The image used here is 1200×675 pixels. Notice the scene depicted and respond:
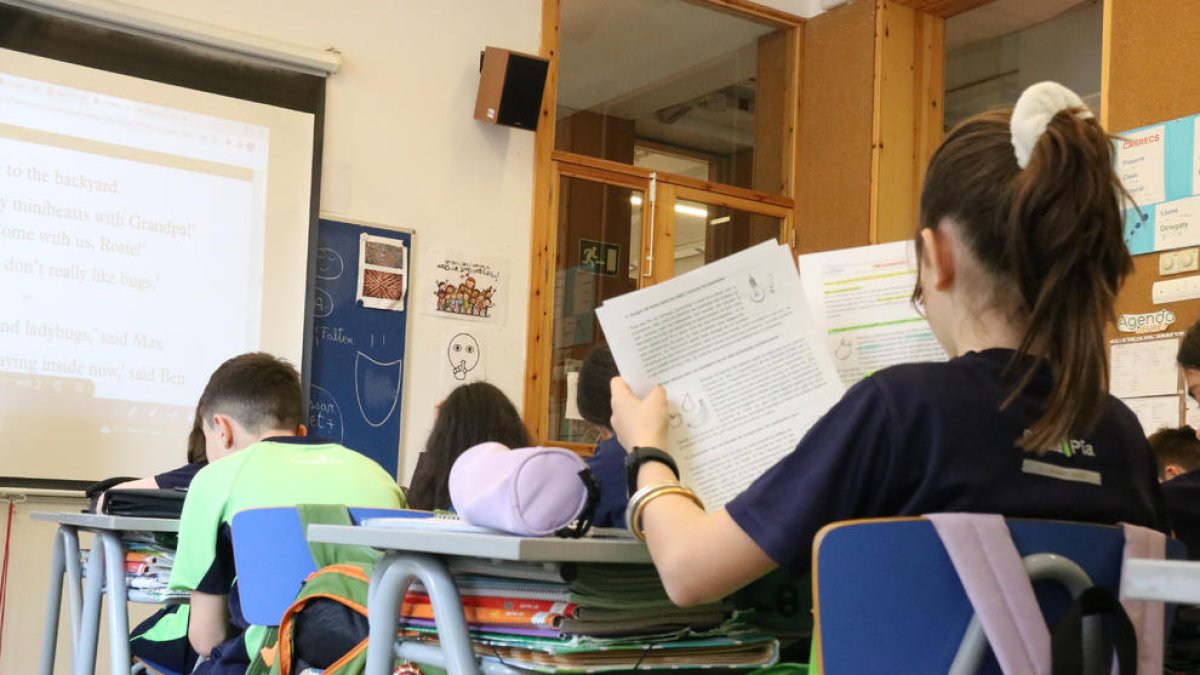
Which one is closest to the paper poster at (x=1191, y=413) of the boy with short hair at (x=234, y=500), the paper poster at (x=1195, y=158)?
the paper poster at (x=1195, y=158)

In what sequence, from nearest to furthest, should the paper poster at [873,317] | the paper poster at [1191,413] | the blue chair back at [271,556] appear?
the paper poster at [873,317], the blue chair back at [271,556], the paper poster at [1191,413]

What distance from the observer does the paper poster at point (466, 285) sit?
17.5ft

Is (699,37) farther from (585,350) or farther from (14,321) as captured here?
(14,321)

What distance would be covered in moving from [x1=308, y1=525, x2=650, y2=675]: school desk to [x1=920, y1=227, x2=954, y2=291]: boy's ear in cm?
40

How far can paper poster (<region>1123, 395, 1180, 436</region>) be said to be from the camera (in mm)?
4270

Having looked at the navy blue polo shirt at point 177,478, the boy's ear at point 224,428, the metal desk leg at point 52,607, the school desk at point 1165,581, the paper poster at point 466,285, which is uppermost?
the paper poster at point 466,285

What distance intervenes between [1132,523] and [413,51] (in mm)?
4566

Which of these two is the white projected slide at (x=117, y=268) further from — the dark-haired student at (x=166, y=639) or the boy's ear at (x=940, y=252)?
the boy's ear at (x=940, y=252)

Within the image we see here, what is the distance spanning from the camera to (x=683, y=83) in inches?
261

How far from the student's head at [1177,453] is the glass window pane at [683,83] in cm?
349

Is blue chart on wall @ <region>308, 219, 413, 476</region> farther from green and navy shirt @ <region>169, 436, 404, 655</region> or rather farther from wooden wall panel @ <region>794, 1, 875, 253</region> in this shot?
green and navy shirt @ <region>169, 436, 404, 655</region>

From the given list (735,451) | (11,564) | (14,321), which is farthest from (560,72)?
(735,451)

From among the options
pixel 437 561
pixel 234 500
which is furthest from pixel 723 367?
pixel 234 500

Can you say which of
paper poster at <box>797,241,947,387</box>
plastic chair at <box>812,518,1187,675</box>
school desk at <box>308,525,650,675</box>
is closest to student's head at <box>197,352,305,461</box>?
school desk at <box>308,525,650,675</box>
